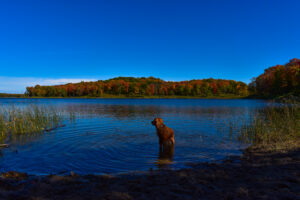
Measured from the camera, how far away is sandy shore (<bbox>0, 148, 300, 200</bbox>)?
171 inches

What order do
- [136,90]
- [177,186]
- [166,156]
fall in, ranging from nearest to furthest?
[177,186] → [166,156] → [136,90]

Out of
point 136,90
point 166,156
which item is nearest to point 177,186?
point 166,156

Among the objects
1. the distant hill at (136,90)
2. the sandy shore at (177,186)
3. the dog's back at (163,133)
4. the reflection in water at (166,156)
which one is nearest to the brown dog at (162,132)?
the dog's back at (163,133)

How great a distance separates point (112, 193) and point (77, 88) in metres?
162

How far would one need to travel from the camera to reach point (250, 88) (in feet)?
443

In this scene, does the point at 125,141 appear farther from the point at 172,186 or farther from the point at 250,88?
the point at 250,88

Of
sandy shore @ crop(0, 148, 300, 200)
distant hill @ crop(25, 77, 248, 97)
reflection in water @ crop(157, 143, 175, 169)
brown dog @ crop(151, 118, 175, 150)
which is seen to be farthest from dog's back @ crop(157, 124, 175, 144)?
distant hill @ crop(25, 77, 248, 97)

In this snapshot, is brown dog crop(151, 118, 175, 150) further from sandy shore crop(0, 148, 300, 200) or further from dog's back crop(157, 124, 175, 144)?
sandy shore crop(0, 148, 300, 200)

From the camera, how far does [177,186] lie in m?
5.03

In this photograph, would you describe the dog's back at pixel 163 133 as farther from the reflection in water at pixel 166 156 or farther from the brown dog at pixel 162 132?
the reflection in water at pixel 166 156

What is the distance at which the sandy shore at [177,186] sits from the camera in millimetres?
4332

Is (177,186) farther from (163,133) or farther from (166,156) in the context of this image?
(163,133)

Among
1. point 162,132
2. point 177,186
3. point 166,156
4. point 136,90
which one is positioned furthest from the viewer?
point 136,90

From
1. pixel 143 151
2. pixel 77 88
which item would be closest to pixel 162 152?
pixel 143 151
